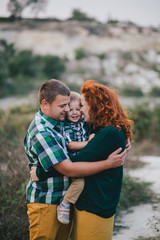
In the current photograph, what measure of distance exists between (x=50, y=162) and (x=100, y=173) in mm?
450

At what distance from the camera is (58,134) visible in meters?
2.27

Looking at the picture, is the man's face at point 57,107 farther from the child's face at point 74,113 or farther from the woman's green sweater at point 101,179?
the child's face at point 74,113

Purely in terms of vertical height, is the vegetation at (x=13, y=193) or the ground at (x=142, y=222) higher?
the vegetation at (x=13, y=193)

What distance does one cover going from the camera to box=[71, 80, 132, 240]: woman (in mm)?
2059

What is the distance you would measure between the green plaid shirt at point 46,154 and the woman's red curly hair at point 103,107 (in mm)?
374

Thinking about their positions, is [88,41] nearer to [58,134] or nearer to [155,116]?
[155,116]

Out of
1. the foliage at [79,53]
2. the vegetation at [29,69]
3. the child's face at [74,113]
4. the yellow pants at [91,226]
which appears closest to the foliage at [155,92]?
the vegetation at [29,69]

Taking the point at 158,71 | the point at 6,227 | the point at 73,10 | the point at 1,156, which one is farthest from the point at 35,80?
the point at 73,10

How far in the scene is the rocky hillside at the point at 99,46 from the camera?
30.3m

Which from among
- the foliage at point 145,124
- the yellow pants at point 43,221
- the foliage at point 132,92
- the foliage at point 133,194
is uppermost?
the yellow pants at point 43,221

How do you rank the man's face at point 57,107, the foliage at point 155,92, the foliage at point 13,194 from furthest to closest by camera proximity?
the foliage at point 155,92, the foliage at point 13,194, the man's face at point 57,107

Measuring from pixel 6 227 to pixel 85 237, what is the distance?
1503 mm

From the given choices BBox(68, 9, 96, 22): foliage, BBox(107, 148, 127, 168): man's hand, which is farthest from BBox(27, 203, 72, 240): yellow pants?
BBox(68, 9, 96, 22): foliage

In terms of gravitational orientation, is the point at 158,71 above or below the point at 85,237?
below
